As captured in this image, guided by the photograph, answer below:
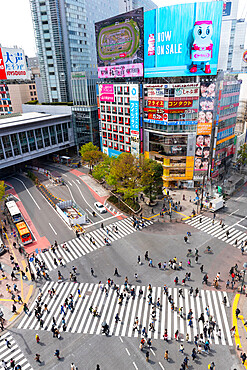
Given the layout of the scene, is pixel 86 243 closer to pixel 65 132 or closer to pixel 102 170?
pixel 102 170


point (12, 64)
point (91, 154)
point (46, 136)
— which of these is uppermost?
point (12, 64)

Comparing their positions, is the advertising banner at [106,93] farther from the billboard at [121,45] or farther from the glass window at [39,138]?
the glass window at [39,138]

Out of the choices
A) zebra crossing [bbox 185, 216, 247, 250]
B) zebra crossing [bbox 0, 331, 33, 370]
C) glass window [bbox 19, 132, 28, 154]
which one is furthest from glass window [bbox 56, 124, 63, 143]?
zebra crossing [bbox 0, 331, 33, 370]

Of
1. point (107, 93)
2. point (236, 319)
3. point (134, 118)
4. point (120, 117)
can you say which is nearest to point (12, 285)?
point (236, 319)

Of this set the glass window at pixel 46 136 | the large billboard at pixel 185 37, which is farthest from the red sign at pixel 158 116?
the glass window at pixel 46 136

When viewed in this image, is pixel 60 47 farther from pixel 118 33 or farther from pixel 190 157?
pixel 190 157

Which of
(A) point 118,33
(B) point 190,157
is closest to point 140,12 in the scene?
(A) point 118,33
